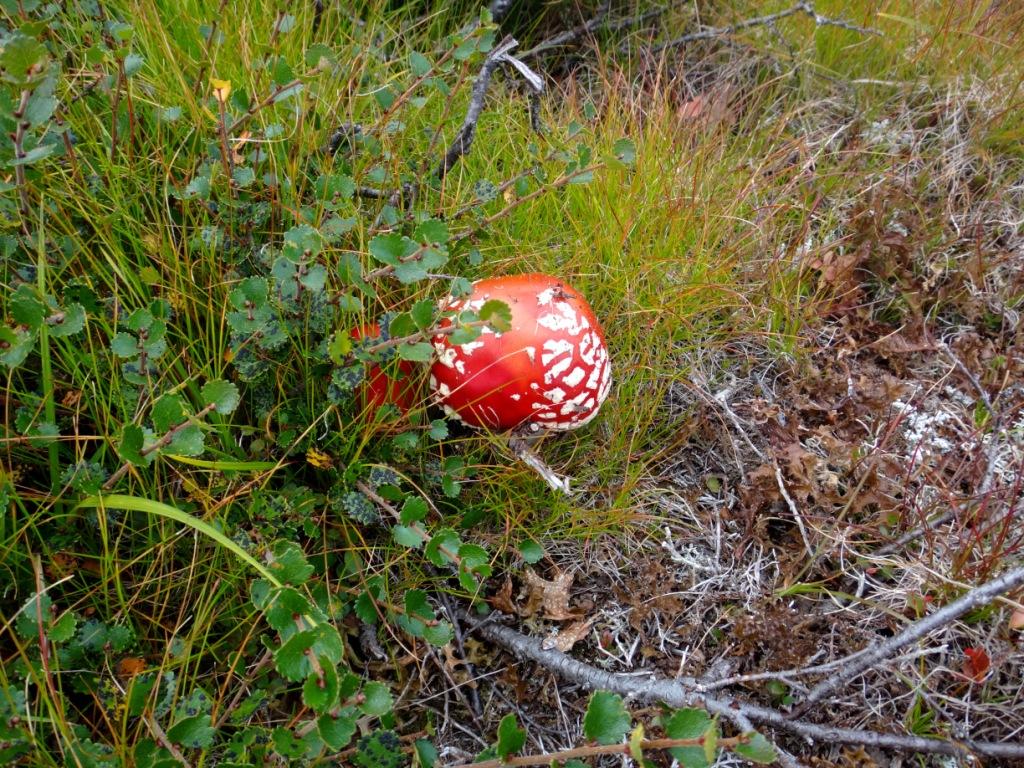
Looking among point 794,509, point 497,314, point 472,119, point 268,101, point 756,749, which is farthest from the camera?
point 472,119

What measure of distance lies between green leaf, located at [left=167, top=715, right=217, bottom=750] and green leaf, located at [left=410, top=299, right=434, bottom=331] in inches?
33.2

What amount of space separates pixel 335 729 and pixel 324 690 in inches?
4.5

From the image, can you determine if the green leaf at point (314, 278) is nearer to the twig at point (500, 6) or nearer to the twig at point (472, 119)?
the twig at point (472, 119)

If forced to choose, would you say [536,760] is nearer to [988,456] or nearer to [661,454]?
[661,454]

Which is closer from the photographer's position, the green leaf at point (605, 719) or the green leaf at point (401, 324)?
Answer: the green leaf at point (605, 719)

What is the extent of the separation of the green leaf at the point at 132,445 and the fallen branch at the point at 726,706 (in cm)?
103

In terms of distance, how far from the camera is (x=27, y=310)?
52.4 inches

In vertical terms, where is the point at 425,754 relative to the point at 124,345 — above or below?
below

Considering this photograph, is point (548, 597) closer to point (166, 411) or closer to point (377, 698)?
point (377, 698)

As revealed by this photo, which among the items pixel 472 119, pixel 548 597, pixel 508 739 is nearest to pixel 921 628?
pixel 548 597

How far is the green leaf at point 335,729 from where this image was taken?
1239mm

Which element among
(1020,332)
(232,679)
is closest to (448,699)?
(232,679)

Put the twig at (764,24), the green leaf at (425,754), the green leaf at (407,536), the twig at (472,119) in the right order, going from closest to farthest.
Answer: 1. the green leaf at (425,754)
2. the green leaf at (407,536)
3. the twig at (472,119)
4. the twig at (764,24)

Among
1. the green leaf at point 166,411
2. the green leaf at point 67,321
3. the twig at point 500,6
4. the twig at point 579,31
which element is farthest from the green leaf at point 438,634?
the twig at point 579,31
